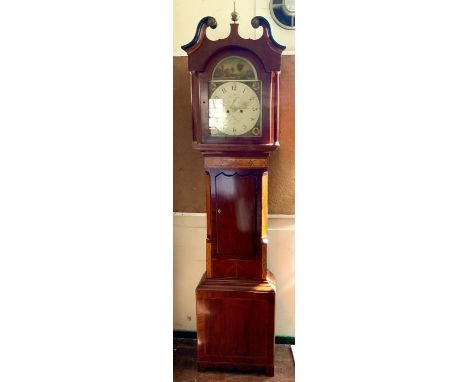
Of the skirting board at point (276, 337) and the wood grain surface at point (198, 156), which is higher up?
the wood grain surface at point (198, 156)

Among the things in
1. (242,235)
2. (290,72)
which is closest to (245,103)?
(290,72)

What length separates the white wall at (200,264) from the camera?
72.7 inches

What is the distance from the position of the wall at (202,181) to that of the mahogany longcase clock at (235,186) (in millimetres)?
343

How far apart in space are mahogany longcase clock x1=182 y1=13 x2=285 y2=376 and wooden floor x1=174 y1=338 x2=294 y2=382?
0.14 ft

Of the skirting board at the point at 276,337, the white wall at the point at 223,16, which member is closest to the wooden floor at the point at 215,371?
the skirting board at the point at 276,337

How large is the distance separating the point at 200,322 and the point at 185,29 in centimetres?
156

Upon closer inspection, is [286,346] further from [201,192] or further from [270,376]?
[201,192]

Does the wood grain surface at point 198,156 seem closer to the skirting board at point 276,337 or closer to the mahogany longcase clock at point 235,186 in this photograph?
the mahogany longcase clock at point 235,186

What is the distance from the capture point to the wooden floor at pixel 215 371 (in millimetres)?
1510

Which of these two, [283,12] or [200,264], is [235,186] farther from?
[283,12]

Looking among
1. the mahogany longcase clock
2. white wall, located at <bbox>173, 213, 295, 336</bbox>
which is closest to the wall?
white wall, located at <bbox>173, 213, 295, 336</bbox>

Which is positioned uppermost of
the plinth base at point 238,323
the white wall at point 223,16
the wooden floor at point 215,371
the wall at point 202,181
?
the white wall at point 223,16

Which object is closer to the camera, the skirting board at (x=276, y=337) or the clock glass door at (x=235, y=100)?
the clock glass door at (x=235, y=100)

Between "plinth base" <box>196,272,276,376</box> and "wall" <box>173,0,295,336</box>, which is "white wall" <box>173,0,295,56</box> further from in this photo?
"plinth base" <box>196,272,276,376</box>
